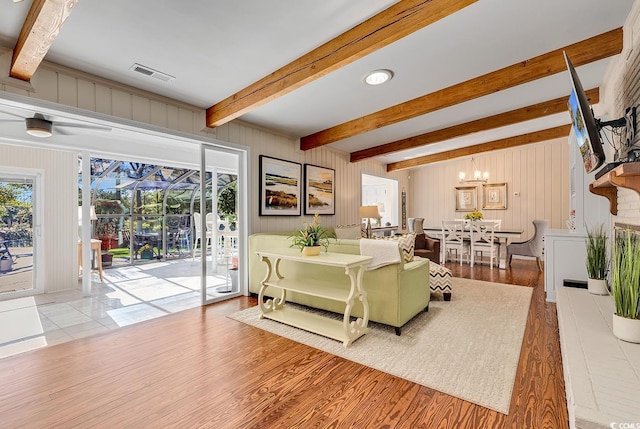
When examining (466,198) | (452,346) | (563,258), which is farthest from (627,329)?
(466,198)

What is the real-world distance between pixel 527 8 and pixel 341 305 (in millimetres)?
2967

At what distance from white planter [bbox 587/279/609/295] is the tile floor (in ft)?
14.0

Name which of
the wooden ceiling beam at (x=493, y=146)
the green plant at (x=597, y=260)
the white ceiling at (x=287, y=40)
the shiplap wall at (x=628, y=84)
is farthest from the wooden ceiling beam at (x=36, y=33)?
the wooden ceiling beam at (x=493, y=146)

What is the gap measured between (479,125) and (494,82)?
5.99ft

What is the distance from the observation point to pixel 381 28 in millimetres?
2125

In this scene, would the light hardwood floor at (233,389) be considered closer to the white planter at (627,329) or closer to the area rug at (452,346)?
the area rug at (452,346)

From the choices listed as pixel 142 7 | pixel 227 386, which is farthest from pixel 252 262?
pixel 142 7

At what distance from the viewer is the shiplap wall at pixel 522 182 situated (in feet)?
22.6

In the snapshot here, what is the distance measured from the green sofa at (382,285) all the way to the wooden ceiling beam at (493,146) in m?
4.46

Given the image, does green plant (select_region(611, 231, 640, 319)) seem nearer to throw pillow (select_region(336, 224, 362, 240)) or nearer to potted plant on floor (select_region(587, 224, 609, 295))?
potted plant on floor (select_region(587, 224, 609, 295))

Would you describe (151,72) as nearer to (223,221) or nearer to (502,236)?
(223,221)

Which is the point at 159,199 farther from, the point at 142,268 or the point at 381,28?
the point at 381,28

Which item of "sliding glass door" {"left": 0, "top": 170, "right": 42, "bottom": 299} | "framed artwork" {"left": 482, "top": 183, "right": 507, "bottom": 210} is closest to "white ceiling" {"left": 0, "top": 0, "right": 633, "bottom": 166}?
"sliding glass door" {"left": 0, "top": 170, "right": 42, "bottom": 299}

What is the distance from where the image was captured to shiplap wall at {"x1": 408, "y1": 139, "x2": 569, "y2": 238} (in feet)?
22.6
